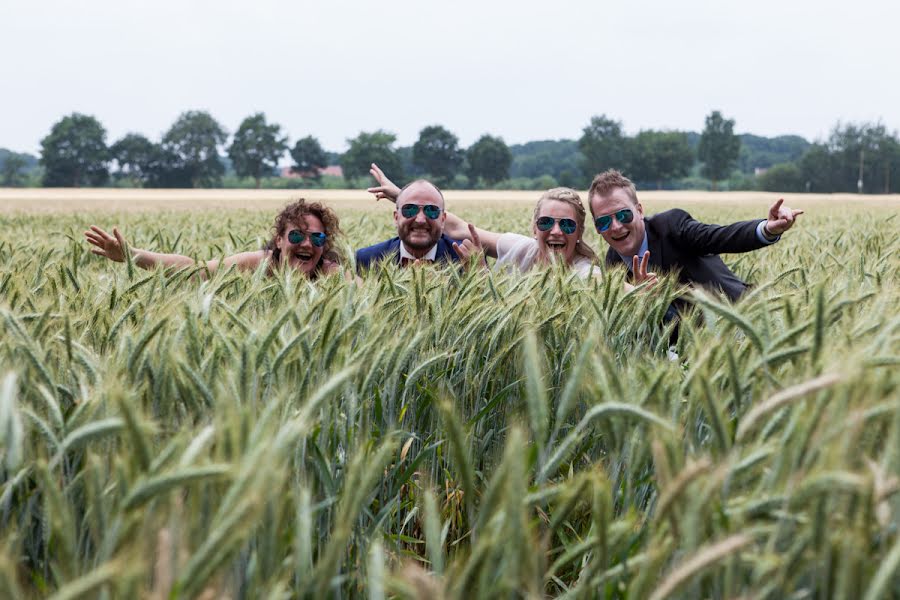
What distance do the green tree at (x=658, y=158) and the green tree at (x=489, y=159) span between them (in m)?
14.8

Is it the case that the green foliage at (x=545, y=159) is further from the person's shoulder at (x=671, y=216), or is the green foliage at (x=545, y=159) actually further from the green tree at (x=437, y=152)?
the person's shoulder at (x=671, y=216)

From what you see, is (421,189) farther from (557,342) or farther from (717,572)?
(717,572)

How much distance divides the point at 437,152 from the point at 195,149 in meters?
25.9

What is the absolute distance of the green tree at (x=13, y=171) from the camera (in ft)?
260

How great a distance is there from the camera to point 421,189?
4246 mm

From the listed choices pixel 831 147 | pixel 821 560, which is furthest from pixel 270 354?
pixel 831 147

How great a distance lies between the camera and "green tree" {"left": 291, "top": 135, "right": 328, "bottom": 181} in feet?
283

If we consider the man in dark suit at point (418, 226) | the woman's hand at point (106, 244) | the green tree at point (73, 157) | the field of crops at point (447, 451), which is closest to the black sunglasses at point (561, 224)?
the man in dark suit at point (418, 226)

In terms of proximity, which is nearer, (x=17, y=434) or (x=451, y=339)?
(x=17, y=434)

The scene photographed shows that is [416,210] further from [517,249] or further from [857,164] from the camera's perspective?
[857,164]

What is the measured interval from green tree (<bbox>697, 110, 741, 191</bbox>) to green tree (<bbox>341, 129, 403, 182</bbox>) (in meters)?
35.7

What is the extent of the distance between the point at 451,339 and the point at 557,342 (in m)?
0.29

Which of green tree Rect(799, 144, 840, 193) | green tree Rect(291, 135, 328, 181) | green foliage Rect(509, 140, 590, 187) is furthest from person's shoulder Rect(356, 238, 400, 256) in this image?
green foliage Rect(509, 140, 590, 187)

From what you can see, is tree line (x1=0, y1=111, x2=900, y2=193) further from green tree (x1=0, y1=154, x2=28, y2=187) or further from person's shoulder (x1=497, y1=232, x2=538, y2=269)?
person's shoulder (x1=497, y1=232, x2=538, y2=269)
